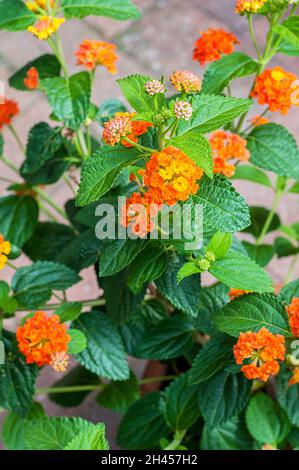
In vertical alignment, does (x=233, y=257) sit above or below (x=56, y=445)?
above

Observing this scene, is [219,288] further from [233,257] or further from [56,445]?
[56,445]

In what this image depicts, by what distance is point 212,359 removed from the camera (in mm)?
987

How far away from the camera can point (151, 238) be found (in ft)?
2.97

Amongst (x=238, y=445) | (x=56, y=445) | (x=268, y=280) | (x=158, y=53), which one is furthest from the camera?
(x=158, y=53)

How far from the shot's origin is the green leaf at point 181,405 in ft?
3.77

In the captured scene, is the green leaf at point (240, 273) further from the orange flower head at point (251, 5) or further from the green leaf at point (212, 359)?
the orange flower head at point (251, 5)

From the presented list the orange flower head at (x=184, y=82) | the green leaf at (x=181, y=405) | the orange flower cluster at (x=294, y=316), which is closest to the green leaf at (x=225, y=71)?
the orange flower head at (x=184, y=82)

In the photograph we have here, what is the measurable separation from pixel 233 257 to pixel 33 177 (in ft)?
1.49

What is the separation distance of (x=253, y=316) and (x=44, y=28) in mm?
509

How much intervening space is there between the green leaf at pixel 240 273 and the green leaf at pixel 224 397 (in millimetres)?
211

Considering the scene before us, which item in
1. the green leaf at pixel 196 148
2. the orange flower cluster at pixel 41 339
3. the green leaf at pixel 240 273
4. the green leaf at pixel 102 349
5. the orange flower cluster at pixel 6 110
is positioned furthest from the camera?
the orange flower cluster at pixel 6 110

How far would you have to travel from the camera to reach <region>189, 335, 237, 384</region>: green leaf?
3.22 ft

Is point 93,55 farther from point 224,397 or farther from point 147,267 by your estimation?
point 224,397
